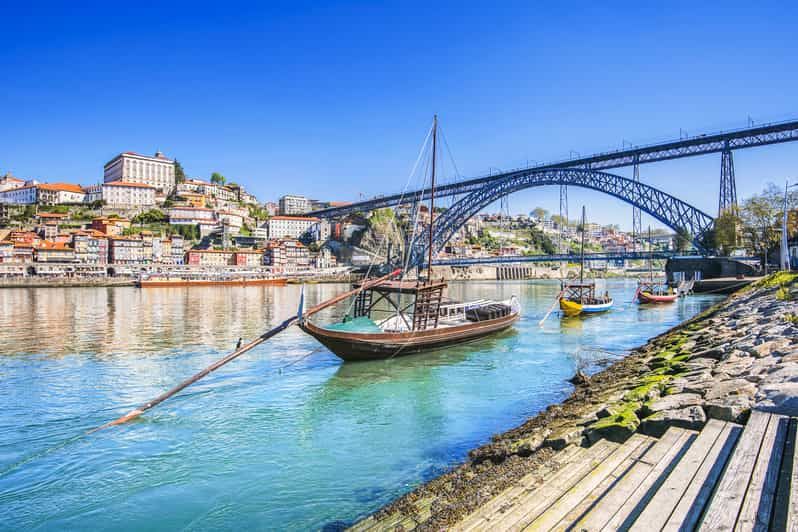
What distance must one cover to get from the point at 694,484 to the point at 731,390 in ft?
9.63

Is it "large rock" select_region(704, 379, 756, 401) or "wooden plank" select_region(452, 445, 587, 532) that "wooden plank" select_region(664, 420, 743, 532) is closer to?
"wooden plank" select_region(452, 445, 587, 532)

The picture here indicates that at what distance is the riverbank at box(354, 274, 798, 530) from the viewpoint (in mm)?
4543

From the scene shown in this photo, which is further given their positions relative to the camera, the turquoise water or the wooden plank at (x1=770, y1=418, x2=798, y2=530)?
the turquoise water

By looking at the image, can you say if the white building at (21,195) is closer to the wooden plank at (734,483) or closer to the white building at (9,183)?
the white building at (9,183)

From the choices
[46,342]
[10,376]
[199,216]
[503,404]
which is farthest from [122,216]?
[503,404]

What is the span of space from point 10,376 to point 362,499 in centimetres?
1160

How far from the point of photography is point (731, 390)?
5.56 m

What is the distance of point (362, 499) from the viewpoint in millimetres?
5859

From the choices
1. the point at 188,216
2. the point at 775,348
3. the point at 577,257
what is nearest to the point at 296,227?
the point at 188,216

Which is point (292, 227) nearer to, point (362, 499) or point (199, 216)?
point (199, 216)

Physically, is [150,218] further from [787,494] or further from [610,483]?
[787,494]

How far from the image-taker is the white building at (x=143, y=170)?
351ft

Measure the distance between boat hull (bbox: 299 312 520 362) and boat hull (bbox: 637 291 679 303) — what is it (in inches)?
878

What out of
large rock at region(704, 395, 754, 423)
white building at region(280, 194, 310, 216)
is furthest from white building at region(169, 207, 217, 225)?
large rock at region(704, 395, 754, 423)
